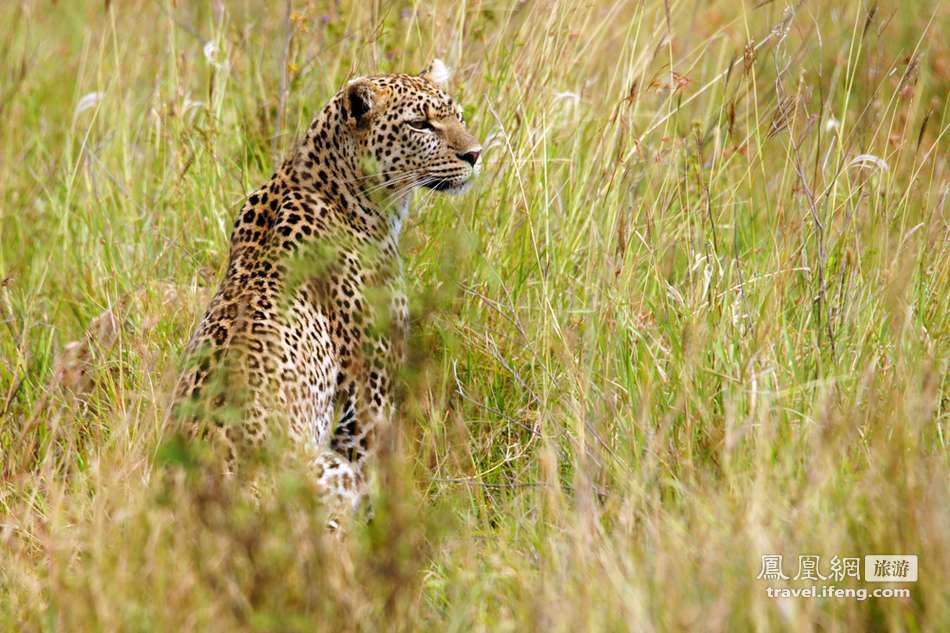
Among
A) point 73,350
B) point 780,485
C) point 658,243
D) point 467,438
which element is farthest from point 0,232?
point 780,485

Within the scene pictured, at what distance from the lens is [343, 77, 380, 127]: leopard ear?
555 centimetres

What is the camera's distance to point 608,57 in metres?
8.15

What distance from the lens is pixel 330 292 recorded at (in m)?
5.22

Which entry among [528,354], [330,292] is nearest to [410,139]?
[330,292]

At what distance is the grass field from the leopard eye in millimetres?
353

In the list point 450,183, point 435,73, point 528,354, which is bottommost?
point 528,354

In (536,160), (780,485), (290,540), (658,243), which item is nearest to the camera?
(290,540)

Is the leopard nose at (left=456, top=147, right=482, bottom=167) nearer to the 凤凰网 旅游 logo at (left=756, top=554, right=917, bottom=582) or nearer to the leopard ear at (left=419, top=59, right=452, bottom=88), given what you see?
the leopard ear at (left=419, top=59, right=452, bottom=88)

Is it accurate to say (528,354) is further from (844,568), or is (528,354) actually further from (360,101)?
(844,568)

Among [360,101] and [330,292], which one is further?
[360,101]

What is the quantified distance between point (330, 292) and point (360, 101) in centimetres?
88

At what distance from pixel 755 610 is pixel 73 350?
3.28m

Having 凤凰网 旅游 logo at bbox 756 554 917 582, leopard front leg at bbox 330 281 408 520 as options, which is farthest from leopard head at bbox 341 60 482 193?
凤凰网 旅游 logo at bbox 756 554 917 582

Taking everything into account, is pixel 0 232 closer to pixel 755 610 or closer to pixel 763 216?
pixel 763 216
